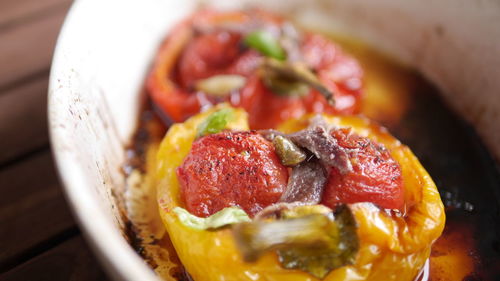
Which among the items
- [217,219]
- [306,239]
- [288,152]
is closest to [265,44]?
[288,152]

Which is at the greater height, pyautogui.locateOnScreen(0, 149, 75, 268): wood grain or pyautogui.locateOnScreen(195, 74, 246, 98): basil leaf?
pyautogui.locateOnScreen(195, 74, 246, 98): basil leaf

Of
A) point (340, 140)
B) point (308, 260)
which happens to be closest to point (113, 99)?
point (340, 140)

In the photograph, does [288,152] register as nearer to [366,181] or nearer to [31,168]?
[366,181]

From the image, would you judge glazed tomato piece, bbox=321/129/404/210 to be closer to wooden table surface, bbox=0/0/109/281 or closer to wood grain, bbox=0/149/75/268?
wooden table surface, bbox=0/0/109/281

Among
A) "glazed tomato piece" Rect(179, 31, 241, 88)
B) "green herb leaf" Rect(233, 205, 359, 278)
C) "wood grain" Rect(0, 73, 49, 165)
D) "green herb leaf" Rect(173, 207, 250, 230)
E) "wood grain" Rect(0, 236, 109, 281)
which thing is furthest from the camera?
"glazed tomato piece" Rect(179, 31, 241, 88)

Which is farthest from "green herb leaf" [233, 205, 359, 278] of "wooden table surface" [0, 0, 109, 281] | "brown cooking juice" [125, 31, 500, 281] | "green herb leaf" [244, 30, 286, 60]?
"green herb leaf" [244, 30, 286, 60]

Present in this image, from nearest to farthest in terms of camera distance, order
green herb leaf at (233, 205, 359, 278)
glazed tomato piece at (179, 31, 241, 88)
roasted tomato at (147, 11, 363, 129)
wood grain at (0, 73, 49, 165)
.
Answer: green herb leaf at (233, 205, 359, 278), wood grain at (0, 73, 49, 165), roasted tomato at (147, 11, 363, 129), glazed tomato piece at (179, 31, 241, 88)

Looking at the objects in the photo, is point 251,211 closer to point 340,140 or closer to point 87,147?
point 340,140
